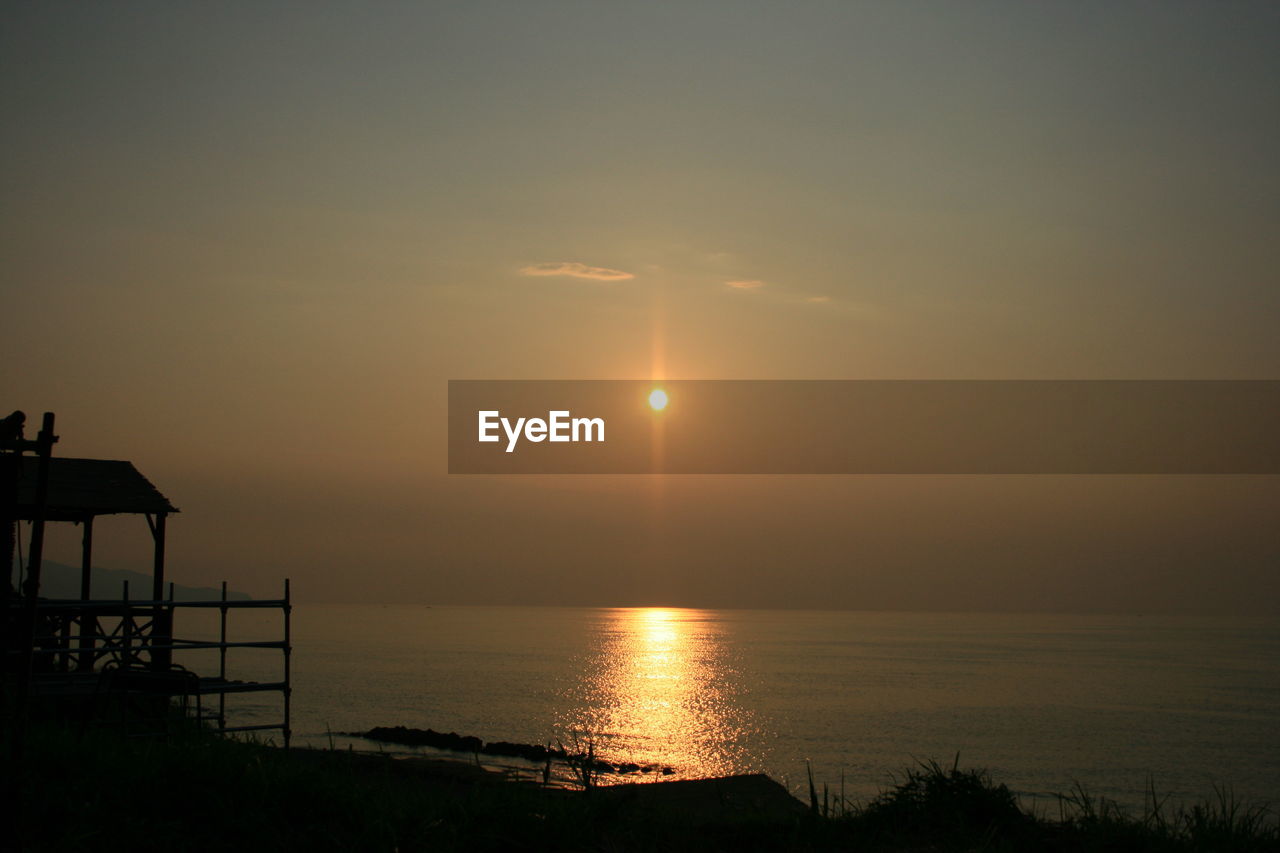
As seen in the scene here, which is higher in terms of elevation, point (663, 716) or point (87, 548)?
point (87, 548)

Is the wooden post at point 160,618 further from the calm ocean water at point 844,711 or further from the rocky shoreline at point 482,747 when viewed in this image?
the rocky shoreline at point 482,747

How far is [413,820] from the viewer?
8.93 meters

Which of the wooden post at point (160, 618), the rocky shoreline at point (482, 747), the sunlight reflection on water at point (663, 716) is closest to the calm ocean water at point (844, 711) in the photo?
the sunlight reflection on water at point (663, 716)

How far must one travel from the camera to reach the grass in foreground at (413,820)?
337 inches

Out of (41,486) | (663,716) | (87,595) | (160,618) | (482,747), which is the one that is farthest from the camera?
(663,716)

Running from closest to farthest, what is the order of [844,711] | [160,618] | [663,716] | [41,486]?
[41,486]
[160,618]
[663,716]
[844,711]

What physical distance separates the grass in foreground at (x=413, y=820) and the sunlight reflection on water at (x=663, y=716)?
9.52 m

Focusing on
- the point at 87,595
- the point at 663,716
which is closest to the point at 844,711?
the point at 663,716

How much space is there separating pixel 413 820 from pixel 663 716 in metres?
59.0

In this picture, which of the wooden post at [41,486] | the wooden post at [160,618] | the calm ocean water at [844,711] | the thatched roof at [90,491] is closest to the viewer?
the wooden post at [41,486]

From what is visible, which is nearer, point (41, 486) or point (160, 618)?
point (41, 486)

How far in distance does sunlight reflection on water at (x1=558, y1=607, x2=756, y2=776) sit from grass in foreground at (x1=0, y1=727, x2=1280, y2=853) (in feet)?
31.2

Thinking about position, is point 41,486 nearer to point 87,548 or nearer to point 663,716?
point 87,548

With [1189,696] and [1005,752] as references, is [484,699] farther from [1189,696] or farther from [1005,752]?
[1189,696]
